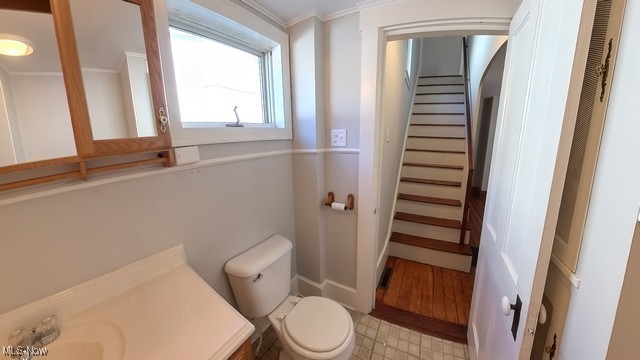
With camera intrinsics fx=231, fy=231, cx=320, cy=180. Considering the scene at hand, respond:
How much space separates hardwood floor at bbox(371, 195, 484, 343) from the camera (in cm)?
168

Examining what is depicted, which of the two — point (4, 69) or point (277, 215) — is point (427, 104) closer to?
point (277, 215)

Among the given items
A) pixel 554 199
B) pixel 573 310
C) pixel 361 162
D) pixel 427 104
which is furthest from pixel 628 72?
pixel 427 104

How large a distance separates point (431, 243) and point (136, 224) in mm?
2410

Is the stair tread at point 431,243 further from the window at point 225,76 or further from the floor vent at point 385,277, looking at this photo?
the window at point 225,76

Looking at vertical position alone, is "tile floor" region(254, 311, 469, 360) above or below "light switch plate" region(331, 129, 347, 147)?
below

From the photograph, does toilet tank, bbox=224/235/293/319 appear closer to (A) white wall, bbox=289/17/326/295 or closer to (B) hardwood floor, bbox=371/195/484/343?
(A) white wall, bbox=289/17/326/295

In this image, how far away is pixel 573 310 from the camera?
2.05 ft

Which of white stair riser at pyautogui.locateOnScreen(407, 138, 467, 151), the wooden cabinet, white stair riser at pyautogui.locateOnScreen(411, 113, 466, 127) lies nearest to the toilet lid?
the wooden cabinet

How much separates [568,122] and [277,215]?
144 cm

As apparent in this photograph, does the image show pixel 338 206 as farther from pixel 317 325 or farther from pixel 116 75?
pixel 116 75

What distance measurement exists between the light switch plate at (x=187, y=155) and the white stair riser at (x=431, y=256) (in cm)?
209

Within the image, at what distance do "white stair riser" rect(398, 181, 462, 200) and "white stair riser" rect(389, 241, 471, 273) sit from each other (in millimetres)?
686

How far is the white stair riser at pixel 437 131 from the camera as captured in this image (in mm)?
3098

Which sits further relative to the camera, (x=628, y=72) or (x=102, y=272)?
(x=102, y=272)
